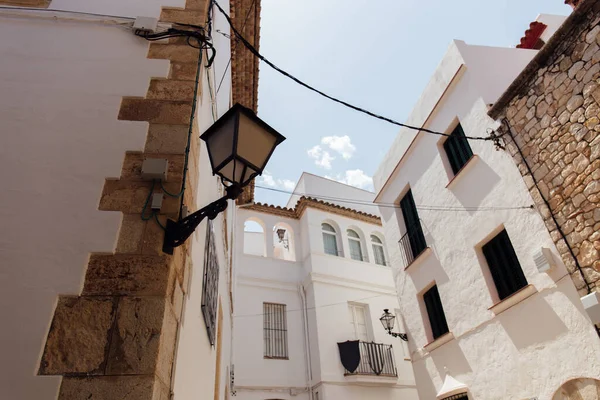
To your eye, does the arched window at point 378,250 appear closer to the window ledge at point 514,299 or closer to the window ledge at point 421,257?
the window ledge at point 421,257

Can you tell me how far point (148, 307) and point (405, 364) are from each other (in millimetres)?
12013

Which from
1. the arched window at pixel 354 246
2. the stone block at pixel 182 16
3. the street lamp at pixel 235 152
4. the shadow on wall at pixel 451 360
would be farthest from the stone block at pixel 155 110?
the arched window at pixel 354 246

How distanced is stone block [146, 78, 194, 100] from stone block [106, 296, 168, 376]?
1.50 m

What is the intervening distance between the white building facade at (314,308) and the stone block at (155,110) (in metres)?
9.35

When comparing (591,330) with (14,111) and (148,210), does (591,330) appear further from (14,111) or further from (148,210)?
(14,111)

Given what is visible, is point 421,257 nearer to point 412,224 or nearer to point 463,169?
point 412,224

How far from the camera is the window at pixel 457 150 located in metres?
8.12

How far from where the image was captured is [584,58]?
554 cm

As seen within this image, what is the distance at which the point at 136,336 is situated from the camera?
196 centimetres

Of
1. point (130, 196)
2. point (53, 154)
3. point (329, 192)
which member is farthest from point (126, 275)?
point (329, 192)

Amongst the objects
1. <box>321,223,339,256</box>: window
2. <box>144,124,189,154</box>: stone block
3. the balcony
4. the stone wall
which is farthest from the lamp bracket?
<box>321,223,339,256</box>: window

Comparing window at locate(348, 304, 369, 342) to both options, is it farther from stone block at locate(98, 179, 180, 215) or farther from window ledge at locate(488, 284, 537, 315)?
stone block at locate(98, 179, 180, 215)

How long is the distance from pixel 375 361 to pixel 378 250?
14.3 ft

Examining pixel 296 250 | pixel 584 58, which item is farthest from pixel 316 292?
pixel 584 58
